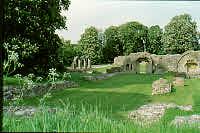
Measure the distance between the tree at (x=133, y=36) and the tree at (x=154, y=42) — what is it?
3.47 ft

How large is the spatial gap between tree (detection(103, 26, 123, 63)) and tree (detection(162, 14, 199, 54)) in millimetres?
10016

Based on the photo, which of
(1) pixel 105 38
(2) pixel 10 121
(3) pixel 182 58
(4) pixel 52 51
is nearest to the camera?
(2) pixel 10 121

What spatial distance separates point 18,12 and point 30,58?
3.09 metres

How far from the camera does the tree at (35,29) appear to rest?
87.8 feet

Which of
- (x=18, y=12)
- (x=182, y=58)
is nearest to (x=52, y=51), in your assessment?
(x=18, y=12)

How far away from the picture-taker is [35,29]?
28.0 meters

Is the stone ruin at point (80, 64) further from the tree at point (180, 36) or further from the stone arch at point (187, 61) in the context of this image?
the tree at point (180, 36)

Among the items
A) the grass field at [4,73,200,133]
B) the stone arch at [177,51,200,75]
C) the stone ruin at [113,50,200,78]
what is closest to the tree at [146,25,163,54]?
the stone ruin at [113,50,200,78]

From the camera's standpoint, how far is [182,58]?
58906 millimetres

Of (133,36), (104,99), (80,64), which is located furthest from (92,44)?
(104,99)

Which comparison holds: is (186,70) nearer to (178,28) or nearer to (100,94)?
(178,28)

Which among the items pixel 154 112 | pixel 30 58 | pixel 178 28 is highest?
pixel 178 28

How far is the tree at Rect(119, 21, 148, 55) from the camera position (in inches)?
3494

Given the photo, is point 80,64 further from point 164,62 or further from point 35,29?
point 35,29
